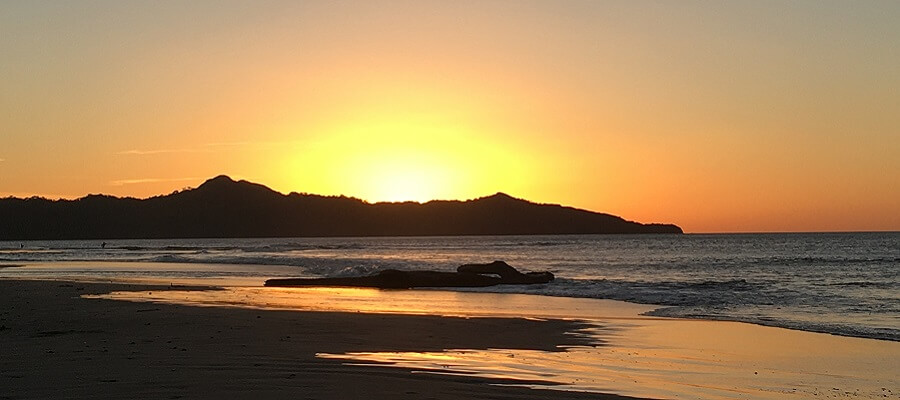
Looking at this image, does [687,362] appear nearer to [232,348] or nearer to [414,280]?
[232,348]

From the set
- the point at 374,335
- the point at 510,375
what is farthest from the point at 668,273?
the point at 510,375

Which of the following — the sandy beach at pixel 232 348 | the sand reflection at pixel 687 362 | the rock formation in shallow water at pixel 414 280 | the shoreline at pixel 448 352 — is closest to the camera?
the sandy beach at pixel 232 348

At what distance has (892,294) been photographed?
3162 cm

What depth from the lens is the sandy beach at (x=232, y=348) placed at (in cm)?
985

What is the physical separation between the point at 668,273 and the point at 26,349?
4236 centimetres

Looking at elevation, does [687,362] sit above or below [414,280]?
below

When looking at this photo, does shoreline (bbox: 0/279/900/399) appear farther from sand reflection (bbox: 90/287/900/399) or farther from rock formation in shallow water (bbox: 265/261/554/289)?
rock formation in shallow water (bbox: 265/261/554/289)

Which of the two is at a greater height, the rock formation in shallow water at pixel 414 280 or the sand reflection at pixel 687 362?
the rock formation in shallow water at pixel 414 280

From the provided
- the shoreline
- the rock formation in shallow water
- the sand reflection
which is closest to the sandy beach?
the shoreline

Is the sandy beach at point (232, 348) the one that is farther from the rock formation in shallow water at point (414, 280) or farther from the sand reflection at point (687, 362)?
the rock formation in shallow water at point (414, 280)

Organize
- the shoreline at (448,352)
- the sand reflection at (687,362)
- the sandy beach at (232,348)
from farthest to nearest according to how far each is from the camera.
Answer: the sand reflection at (687,362) < the shoreline at (448,352) < the sandy beach at (232,348)

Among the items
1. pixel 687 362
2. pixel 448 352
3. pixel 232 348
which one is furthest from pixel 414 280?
pixel 687 362

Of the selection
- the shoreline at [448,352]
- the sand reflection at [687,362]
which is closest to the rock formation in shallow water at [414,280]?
the shoreline at [448,352]

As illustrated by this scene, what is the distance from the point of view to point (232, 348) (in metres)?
13.4
